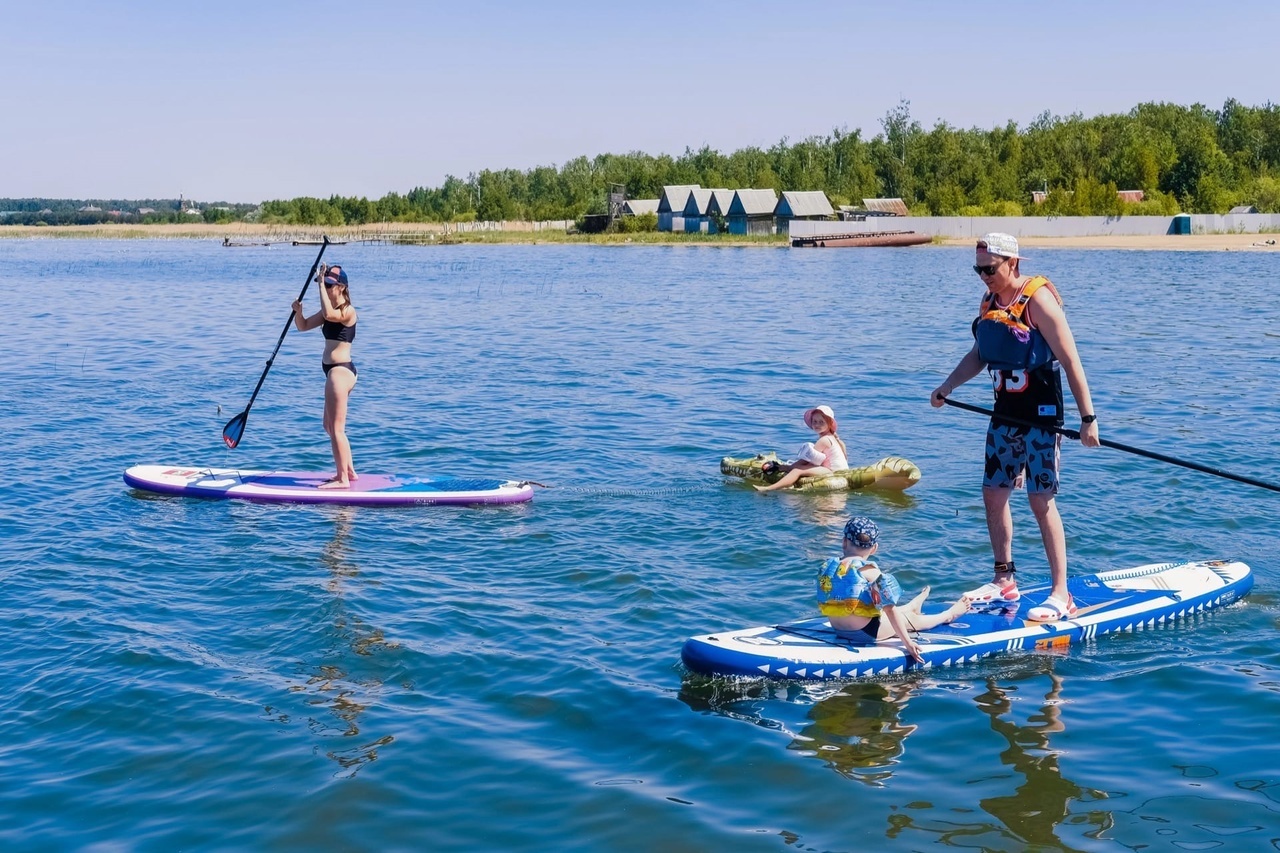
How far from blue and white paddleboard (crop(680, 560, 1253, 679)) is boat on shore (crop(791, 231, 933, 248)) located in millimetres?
82925

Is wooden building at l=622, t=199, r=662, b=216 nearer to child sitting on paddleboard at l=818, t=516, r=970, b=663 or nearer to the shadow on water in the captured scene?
child sitting on paddleboard at l=818, t=516, r=970, b=663

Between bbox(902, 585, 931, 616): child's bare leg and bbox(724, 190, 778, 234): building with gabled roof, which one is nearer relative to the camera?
bbox(902, 585, 931, 616): child's bare leg

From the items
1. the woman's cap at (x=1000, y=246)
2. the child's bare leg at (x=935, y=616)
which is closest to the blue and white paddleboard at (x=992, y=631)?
the child's bare leg at (x=935, y=616)

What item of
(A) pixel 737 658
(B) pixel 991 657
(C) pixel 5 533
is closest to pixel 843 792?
(A) pixel 737 658

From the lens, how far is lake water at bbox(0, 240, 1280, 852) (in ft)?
21.4

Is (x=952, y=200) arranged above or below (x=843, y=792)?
above

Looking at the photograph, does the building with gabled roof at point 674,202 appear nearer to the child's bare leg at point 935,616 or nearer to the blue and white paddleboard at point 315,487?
the blue and white paddleboard at point 315,487

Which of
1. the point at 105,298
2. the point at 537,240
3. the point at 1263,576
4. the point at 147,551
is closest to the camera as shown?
the point at 1263,576

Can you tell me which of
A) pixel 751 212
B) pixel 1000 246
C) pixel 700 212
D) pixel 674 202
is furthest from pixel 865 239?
pixel 1000 246

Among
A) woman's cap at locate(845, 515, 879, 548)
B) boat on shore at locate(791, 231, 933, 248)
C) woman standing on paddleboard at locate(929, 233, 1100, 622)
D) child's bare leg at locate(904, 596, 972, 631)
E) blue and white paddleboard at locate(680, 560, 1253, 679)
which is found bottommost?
blue and white paddleboard at locate(680, 560, 1253, 679)

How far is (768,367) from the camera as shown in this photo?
985 inches

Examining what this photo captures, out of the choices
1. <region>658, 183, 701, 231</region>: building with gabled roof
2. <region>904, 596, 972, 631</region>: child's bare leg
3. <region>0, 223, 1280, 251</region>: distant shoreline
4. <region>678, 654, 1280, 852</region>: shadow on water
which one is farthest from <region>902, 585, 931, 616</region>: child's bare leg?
<region>658, 183, 701, 231</region>: building with gabled roof

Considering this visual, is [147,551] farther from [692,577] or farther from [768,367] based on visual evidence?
[768,367]

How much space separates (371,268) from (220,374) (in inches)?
1982
